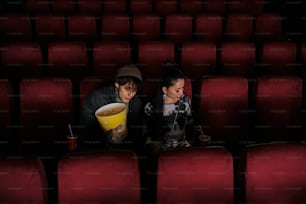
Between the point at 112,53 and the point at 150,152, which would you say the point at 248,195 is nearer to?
the point at 150,152

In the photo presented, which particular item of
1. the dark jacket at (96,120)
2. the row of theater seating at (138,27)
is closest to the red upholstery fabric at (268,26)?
the row of theater seating at (138,27)

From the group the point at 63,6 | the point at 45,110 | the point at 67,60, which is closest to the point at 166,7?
the point at 63,6

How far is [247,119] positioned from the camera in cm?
98

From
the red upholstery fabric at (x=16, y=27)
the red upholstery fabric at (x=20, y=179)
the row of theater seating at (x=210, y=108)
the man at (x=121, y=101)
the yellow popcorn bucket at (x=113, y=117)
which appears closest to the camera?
the red upholstery fabric at (x=20, y=179)

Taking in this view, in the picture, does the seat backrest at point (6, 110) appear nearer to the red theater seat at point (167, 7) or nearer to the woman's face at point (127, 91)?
the woman's face at point (127, 91)

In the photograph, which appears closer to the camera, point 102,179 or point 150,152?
point 102,179

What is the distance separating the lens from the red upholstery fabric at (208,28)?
1490 millimetres

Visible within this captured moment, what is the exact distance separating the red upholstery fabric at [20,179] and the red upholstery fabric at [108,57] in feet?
1.99

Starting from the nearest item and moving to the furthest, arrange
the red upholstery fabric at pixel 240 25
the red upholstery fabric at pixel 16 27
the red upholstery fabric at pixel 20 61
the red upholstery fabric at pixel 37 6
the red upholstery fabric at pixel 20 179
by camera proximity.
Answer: the red upholstery fabric at pixel 20 179
the red upholstery fabric at pixel 20 61
the red upholstery fabric at pixel 16 27
the red upholstery fabric at pixel 240 25
the red upholstery fabric at pixel 37 6

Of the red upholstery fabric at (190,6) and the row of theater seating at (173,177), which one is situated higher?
the red upholstery fabric at (190,6)

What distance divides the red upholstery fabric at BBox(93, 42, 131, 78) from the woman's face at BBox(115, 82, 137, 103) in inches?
13.8

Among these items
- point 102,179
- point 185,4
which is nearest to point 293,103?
point 102,179

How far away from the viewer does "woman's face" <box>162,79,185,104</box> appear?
803 millimetres

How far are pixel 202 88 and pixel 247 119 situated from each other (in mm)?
138
